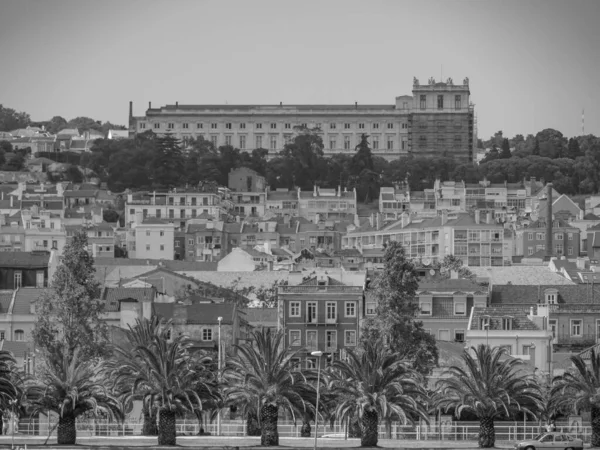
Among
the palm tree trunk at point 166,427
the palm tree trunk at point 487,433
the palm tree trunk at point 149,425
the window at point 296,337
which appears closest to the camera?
the palm tree trunk at point 166,427

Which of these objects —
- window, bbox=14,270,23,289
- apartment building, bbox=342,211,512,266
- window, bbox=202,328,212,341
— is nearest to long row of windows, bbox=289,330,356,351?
window, bbox=202,328,212,341

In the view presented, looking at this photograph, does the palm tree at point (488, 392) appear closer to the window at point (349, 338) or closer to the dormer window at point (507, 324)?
the dormer window at point (507, 324)

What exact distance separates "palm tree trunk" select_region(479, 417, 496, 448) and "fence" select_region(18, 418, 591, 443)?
98cm

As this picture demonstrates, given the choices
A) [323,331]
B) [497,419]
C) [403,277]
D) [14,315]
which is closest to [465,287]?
[323,331]

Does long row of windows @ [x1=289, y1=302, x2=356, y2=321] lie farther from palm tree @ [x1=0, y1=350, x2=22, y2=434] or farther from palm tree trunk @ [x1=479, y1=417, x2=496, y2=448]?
palm tree trunk @ [x1=479, y1=417, x2=496, y2=448]

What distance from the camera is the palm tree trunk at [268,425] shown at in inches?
3150

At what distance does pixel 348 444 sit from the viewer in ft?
265

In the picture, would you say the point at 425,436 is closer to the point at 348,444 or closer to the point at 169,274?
the point at 348,444

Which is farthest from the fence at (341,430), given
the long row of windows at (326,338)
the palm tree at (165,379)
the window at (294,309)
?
the window at (294,309)

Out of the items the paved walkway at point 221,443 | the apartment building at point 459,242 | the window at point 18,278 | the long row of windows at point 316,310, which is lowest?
the paved walkway at point 221,443

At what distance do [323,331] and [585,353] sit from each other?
1815 cm

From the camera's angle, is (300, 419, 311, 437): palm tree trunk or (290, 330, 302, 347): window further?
(290, 330, 302, 347): window

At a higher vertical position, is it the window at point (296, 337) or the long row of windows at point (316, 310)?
the long row of windows at point (316, 310)

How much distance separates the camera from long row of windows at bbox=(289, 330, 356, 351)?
370 feet
